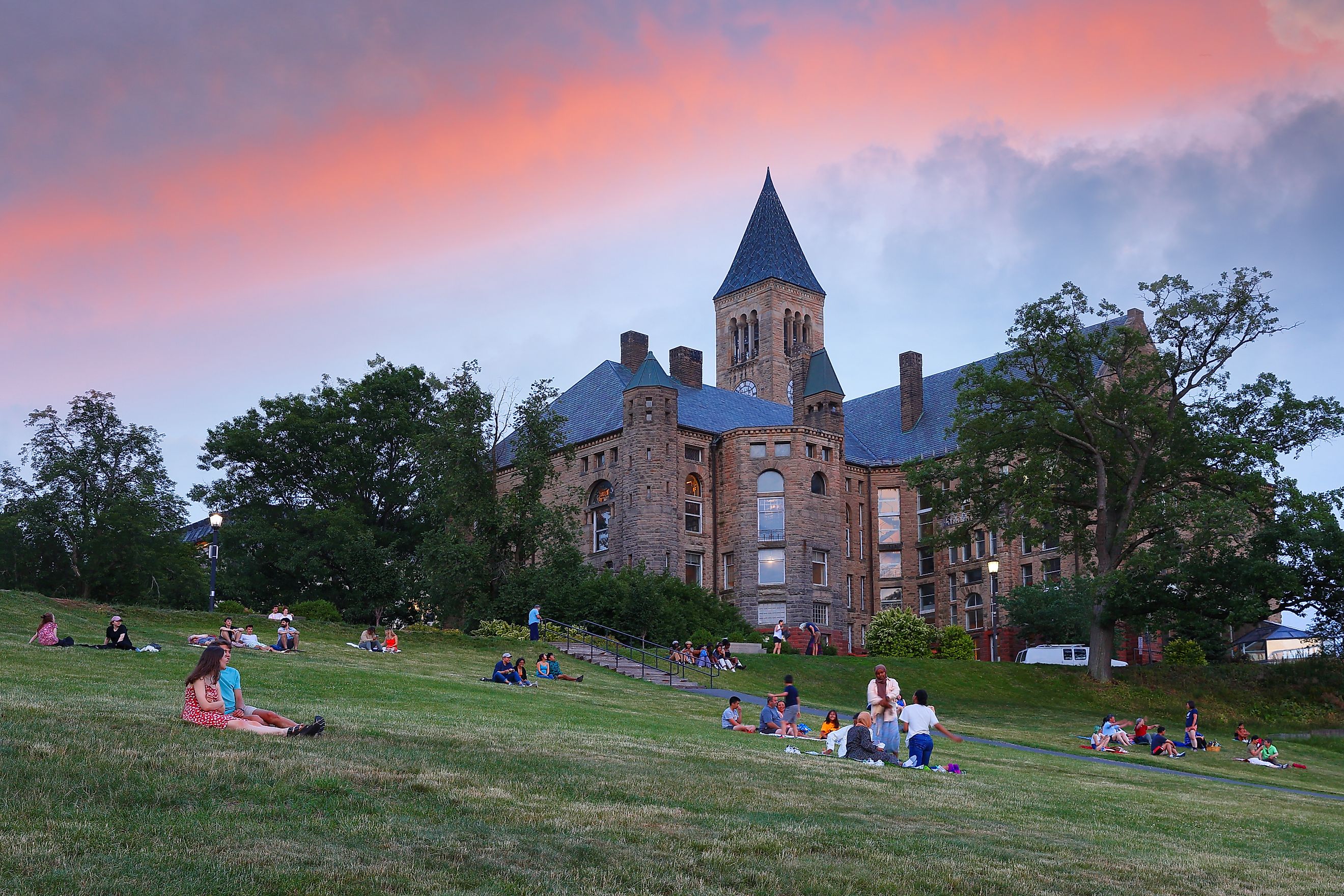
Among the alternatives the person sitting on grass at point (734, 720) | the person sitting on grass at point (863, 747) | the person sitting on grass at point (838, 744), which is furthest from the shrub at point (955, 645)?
the person sitting on grass at point (863, 747)

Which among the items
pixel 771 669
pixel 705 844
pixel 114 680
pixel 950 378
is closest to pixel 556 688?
pixel 114 680

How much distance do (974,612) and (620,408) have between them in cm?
2478

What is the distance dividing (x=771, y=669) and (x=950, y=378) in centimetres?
4367

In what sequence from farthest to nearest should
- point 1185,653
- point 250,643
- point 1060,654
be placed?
1. point 1060,654
2. point 1185,653
3. point 250,643

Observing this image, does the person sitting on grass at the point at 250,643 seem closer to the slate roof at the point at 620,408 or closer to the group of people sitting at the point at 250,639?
the group of people sitting at the point at 250,639

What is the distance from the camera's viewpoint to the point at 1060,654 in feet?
206

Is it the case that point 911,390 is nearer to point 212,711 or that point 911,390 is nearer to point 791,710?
point 791,710

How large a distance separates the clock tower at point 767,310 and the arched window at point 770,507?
31054 millimetres

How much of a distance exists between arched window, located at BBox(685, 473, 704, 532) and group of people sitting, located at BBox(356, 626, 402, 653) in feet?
103

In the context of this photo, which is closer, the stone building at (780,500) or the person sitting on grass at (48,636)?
the person sitting on grass at (48,636)

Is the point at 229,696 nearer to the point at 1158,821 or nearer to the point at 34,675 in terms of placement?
the point at 34,675

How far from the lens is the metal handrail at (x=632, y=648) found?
4325cm

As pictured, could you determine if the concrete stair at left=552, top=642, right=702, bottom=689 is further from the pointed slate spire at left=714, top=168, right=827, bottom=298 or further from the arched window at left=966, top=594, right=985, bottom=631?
the pointed slate spire at left=714, top=168, right=827, bottom=298

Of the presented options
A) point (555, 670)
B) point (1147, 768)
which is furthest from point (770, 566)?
point (1147, 768)
